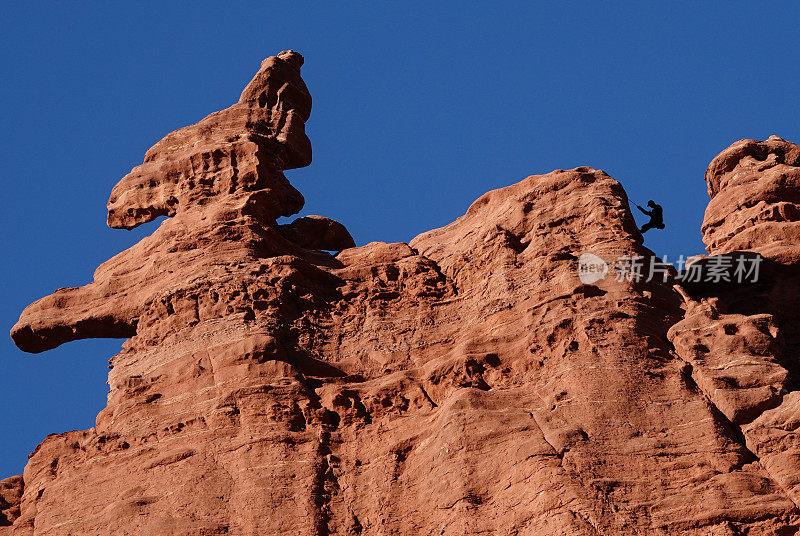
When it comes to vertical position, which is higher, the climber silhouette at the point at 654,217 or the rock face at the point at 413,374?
the climber silhouette at the point at 654,217

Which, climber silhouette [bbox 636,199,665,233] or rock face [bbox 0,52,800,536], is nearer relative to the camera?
rock face [bbox 0,52,800,536]

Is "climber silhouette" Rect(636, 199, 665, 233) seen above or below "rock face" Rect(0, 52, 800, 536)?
above

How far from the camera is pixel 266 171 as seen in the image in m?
31.8

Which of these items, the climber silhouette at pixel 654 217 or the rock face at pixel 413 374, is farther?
the climber silhouette at pixel 654 217

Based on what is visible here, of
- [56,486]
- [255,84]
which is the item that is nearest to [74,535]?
[56,486]

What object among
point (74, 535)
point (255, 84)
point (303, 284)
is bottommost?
point (74, 535)

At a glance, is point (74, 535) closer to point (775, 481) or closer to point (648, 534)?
point (648, 534)

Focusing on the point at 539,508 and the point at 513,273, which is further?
the point at 513,273

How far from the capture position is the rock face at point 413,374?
22047 millimetres

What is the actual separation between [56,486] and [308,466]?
5.45m

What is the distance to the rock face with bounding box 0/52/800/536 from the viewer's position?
22.0 meters

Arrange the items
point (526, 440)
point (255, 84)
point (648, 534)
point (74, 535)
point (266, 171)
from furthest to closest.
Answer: point (255, 84) < point (266, 171) < point (74, 535) < point (526, 440) < point (648, 534)

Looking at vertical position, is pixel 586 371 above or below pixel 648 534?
above

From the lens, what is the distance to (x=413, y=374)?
2623 centimetres
